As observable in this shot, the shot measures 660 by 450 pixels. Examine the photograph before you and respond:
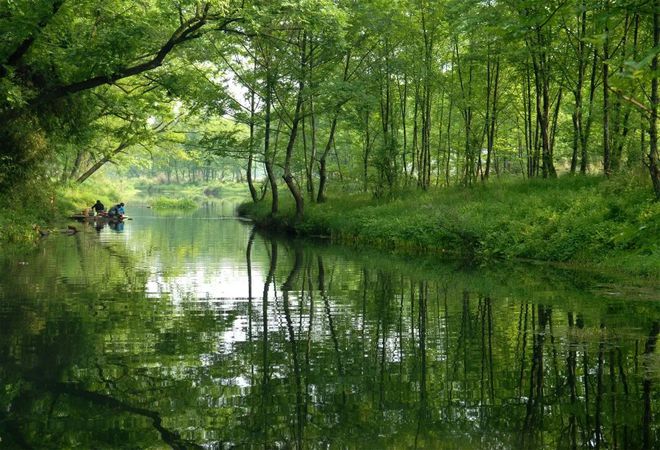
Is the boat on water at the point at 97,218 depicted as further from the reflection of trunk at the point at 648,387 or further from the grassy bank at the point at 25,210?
the reflection of trunk at the point at 648,387

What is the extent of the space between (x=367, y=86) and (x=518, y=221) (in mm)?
13043

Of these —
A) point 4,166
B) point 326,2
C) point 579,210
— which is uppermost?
point 326,2

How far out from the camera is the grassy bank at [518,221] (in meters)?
17.0

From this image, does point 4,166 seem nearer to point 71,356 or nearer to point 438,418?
point 71,356

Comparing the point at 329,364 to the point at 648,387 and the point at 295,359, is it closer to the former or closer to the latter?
the point at 295,359

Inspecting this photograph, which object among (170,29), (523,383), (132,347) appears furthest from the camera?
(170,29)

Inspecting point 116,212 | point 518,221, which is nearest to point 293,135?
point 518,221

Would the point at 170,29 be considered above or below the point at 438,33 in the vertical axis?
below

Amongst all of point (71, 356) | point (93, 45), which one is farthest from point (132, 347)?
point (93, 45)

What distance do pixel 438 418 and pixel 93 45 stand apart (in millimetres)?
15864

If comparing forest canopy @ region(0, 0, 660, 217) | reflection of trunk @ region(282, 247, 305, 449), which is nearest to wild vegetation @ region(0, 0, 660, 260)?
forest canopy @ region(0, 0, 660, 217)

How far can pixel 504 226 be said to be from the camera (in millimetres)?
20438

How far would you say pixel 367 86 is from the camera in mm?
30500

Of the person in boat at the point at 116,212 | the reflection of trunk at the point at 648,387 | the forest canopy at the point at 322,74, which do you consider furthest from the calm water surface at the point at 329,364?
the person in boat at the point at 116,212
